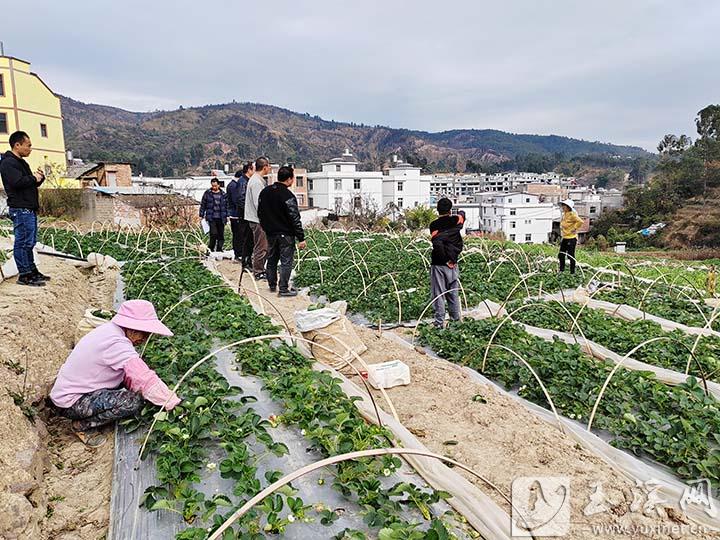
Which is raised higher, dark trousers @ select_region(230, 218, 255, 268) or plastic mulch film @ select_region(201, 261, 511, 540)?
dark trousers @ select_region(230, 218, 255, 268)

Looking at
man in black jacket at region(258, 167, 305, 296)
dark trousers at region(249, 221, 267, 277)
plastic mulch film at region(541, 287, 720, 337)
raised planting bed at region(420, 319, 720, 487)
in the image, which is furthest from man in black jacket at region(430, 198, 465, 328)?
dark trousers at region(249, 221, 267, 277)

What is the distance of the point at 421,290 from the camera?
7.48 m

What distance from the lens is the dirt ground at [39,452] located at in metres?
2.42

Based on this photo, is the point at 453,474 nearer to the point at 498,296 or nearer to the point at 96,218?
the point at 498,296

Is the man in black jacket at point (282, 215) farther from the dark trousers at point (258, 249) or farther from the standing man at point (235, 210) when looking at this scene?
the standing man at point (235, 210)

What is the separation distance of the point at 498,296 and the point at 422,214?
26.2 metres

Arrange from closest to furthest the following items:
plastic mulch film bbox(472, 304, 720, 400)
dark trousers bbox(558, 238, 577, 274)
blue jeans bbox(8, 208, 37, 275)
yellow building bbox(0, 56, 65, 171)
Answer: plastic mulch film bbox(472, 304, 720, 400)
blue jeans bbox(8, 208, 37, 275)
dark trousers bbox(558, 238, 577, 274)
yellow building bbox(0, 56, 65, 171)

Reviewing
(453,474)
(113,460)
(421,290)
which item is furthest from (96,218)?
(453,474)

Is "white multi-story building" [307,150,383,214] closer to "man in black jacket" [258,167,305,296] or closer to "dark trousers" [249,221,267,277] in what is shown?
"dark trousers" [249,221,267,277]

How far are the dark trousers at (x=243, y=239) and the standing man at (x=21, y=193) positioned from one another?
2992 mm

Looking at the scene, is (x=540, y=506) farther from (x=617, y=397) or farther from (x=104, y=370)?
(x=104, y=370)

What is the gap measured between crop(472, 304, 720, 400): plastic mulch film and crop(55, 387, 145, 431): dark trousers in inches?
140

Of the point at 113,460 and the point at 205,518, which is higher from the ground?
the point at 205,518

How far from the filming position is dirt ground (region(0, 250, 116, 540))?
242 centimetres
